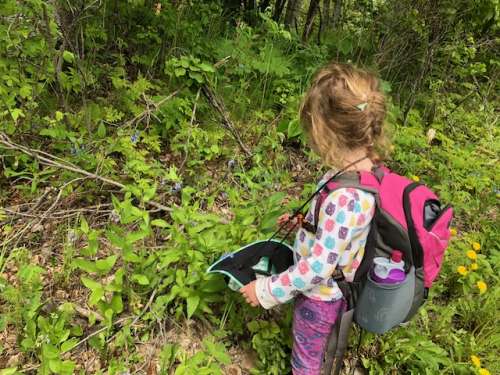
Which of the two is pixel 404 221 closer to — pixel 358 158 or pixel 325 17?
pixel 358 158

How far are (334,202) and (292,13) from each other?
385cm

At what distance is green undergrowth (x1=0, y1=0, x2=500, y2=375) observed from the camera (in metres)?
2.10

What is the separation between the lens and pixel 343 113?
64.3 inches

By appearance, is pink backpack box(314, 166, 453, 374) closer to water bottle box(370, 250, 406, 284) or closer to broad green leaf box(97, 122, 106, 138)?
water bottle box(370, 250, 406, 284)

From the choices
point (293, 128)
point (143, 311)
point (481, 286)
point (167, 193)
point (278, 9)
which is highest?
point (278, 9)

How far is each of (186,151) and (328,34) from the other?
2790mm

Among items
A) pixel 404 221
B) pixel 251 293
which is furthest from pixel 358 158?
pixel 251 293

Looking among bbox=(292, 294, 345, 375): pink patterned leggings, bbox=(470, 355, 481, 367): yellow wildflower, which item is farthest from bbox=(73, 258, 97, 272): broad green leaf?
bbox=(470, 355, 481, 367): yellow wildflower

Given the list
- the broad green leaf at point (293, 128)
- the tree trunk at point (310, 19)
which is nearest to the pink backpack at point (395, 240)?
the broad green leaf at point (293, 128)

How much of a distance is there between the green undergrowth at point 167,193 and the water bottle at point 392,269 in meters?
0.75

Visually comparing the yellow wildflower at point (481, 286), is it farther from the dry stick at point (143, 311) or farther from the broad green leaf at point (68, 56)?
the broad green leaf at point (68, 56)

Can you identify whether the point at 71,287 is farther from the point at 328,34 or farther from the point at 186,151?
the point at 328,34

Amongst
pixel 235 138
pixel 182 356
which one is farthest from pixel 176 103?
A: pixel 182 356

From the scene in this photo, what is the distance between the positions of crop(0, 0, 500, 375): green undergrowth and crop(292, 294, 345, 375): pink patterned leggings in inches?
8.0
